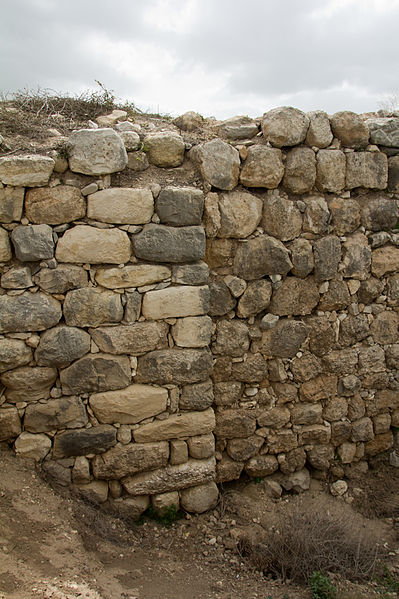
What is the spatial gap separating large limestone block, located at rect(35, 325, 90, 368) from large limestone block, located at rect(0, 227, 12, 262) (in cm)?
53

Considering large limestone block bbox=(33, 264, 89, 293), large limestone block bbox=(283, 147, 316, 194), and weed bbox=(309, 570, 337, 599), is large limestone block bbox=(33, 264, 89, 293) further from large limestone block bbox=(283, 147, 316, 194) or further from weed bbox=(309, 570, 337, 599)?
weed bbox=(309, 570, 337, 599)

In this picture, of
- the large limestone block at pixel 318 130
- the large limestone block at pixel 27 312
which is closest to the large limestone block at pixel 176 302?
the large limestone block at pixel 27 312

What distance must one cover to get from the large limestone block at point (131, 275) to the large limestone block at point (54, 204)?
0.41 meters

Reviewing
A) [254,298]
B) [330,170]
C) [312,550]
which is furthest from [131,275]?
[312,550]

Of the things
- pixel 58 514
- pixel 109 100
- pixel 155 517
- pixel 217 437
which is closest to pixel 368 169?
pixel 109 100

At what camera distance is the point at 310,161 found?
376 cm

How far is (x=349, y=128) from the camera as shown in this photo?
3852mm

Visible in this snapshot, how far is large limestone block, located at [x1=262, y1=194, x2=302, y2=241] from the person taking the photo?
3697 mm

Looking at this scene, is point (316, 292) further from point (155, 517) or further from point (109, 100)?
point (109, 100)

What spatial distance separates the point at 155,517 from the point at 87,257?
6.38 ft

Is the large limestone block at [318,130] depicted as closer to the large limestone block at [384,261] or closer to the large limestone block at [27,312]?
the large limestone block at [384,261]

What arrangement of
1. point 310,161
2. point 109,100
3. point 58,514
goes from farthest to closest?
point 109,100
point 310,161
point 58,514

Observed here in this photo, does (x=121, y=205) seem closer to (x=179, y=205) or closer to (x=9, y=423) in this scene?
(x=179, y=205)

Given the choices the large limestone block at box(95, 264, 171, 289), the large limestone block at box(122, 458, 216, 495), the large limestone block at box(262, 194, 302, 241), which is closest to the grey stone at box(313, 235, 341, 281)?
the large limestone block at box(262, 194, 302, 241)
